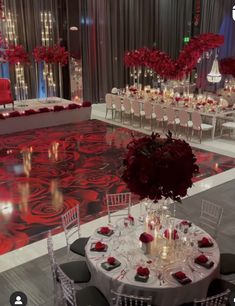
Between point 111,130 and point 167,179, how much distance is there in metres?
8.92

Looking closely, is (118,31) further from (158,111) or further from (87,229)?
(87,229)

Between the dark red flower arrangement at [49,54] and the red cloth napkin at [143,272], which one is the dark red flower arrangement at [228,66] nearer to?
the dark red flower arrangement at [49,54]

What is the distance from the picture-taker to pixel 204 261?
13.3ft

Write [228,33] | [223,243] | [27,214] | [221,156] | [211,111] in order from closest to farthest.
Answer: [223,243]
[27,214]
[221,156]
[211,111]
[228,33]

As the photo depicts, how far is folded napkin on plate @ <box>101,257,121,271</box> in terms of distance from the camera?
13.1ft

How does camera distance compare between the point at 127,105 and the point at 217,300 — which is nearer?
the point at 217,300

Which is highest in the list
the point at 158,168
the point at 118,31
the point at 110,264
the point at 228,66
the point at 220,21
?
the point at 220,21

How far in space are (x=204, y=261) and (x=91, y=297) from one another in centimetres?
124

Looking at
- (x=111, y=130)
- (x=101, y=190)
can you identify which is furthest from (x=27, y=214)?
(x=111, y=130)

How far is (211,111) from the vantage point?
11.0 metres

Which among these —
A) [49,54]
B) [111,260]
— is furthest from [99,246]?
[49,54]

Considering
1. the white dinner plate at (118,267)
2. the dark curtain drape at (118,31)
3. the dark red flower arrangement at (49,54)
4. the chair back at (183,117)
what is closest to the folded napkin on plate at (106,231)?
the white dinner plate at (118,267)

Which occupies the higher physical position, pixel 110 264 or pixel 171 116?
pixel 110 264

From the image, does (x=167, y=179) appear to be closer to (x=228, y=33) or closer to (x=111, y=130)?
(x=111, y=130)
